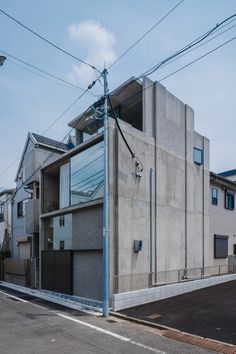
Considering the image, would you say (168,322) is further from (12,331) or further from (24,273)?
(24,273)

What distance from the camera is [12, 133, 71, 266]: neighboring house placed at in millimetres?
19734

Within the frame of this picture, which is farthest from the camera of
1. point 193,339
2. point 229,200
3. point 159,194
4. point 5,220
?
point 5,220

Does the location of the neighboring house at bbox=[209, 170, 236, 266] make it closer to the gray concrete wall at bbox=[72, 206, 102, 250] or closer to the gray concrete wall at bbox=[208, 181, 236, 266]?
the gray concrete wall at bbox=[208, 181, 236, 266]

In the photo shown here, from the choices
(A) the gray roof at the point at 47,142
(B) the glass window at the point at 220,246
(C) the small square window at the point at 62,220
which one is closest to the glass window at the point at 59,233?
(C) the small square window at the point at 62,220

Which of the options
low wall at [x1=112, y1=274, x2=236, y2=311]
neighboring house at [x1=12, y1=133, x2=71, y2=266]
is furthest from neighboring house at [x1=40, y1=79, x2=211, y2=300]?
neighboring house at [x1=12, y1=133, x2=71, y2=266]

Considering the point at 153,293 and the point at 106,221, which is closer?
the point at 106,221

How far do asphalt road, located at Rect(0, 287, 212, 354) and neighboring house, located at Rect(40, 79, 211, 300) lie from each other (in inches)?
87.0

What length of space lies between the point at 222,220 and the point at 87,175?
11.5 m

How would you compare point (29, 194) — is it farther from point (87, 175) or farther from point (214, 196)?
point (214, 196)

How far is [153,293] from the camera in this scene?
13.0 m

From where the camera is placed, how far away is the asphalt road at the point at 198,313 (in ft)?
29.0

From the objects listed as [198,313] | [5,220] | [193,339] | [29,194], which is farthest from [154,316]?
[5,220]

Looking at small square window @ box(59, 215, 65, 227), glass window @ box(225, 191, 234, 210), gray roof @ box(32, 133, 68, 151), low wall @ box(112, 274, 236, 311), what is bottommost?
low wall @ box(112, 274, 236, 311)

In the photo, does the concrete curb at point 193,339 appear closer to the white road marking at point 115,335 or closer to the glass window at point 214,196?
the white road marking at point 115,335
